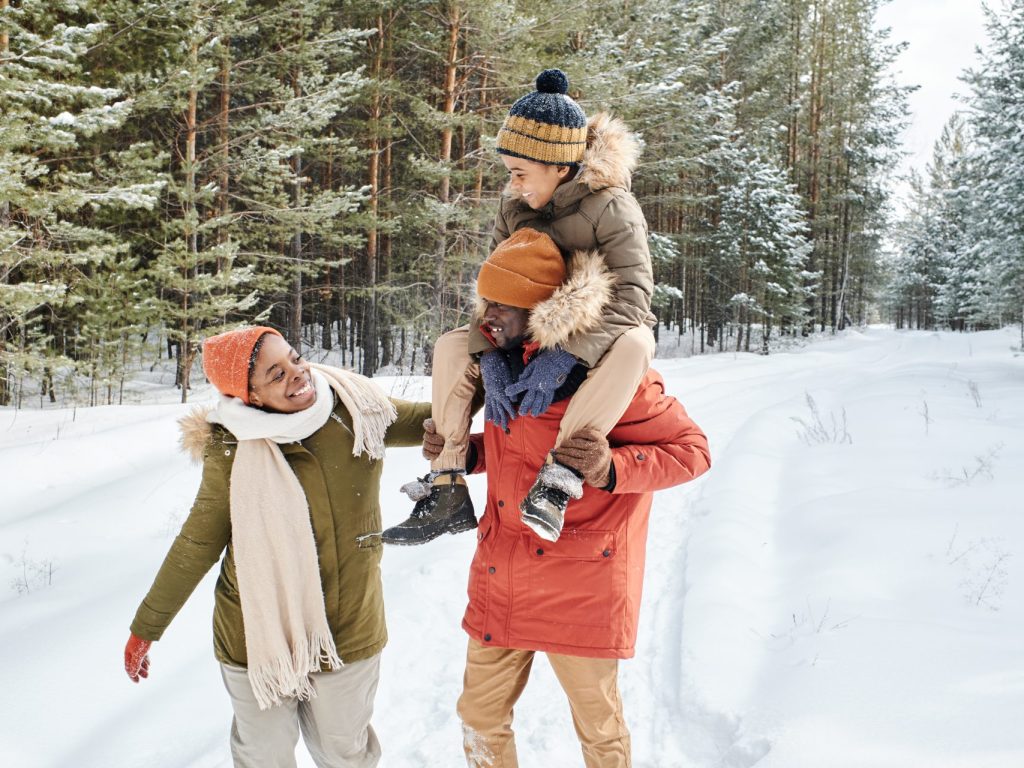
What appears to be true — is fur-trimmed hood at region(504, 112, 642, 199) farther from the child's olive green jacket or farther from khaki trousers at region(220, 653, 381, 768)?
khaki trousers at region(220, 653, 381, 768)

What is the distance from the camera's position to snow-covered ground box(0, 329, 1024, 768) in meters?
2.93

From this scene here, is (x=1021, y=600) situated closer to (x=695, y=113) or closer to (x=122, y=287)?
(x=122, y=287)

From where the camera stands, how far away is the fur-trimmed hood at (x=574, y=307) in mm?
Answer: 1938

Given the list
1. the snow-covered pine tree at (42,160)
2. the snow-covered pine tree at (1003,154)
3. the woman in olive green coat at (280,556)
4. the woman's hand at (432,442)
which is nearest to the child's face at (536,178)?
the woman's hand at (432,442)

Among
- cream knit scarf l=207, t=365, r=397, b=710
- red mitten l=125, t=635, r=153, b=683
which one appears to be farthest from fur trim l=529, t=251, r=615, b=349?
red mitten l=125, t=635, r=153, b=683

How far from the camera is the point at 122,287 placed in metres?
11.6

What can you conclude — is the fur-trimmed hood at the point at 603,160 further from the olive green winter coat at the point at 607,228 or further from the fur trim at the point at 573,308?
the fur trim at the point at 573,308

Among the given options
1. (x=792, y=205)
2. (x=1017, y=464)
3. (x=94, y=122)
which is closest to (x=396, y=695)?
(x=1017, y=464)

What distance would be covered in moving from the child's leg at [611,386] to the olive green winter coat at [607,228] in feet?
0.14

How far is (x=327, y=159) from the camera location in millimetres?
15156

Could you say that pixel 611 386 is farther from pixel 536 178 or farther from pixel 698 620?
pixel 698 620

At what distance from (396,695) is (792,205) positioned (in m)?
25.1

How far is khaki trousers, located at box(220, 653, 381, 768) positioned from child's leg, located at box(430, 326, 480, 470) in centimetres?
87

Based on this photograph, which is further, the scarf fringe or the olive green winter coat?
the scarf fringe
